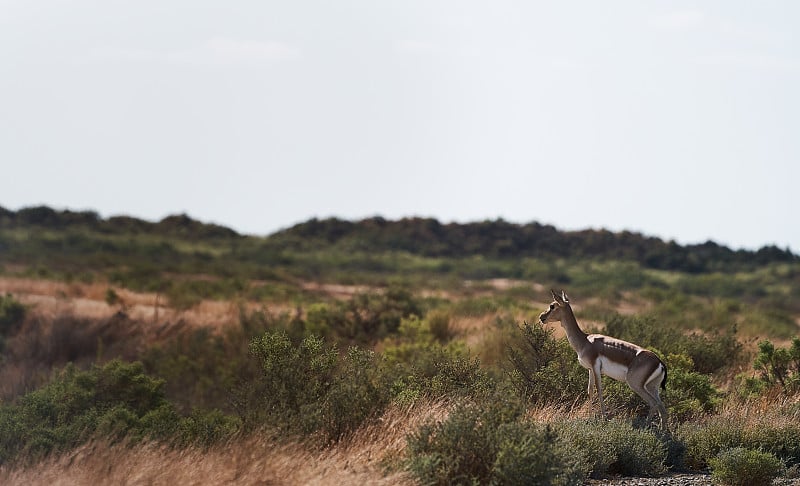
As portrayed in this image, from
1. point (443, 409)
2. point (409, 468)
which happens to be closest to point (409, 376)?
point (443, 409)

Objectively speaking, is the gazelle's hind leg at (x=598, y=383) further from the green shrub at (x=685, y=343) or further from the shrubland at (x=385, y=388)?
the green shrub at (x=685, y=343)

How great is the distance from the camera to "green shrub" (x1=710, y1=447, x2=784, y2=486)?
1165cm

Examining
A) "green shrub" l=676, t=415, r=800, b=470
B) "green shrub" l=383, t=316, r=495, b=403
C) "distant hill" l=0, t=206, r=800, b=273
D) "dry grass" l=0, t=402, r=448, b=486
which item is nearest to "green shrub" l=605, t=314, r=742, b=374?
"green shrub" l=383, t=316, r=495, b=403

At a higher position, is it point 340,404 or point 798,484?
point 340,404

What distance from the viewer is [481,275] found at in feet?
235

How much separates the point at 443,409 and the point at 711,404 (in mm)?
5546

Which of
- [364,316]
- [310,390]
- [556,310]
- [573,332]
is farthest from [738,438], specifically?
[364,316]

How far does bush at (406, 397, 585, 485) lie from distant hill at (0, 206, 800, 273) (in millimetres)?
65910

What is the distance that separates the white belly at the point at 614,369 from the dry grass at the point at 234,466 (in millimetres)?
3532

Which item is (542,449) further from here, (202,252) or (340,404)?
(202,252)

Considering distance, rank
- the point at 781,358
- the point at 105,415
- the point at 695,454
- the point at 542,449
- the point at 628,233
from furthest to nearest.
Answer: the point at 628,233 < the point at 781,358 < the point at 105,415 < the point at 695,454 < the point at 542,449

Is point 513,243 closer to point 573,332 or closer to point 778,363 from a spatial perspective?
point 778,363

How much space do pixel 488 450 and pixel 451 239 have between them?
248 feet

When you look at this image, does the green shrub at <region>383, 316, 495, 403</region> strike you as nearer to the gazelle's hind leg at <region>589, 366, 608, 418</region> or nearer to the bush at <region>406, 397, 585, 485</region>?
the gazelle's hind leg at <region>589, 366, 608, 418</region>
